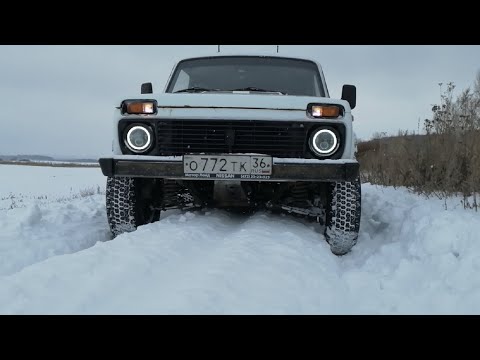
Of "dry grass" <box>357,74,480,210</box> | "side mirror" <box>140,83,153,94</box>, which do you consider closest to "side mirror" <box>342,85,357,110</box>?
"dry grass" <box>357,74,480,210</box>

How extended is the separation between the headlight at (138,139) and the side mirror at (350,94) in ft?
6.99

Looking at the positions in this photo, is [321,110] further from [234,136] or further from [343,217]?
[343,217]

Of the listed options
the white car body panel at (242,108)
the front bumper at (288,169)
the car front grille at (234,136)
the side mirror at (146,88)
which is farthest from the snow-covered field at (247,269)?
the side mirror at (146,88)

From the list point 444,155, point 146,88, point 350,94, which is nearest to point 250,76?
point 350,94

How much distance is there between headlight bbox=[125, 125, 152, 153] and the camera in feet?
10.9

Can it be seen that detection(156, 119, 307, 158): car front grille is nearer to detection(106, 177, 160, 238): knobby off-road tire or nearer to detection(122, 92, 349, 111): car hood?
detection(122, 92, 349, 111): car hood

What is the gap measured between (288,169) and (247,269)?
104cm

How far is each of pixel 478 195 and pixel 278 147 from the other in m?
2.04

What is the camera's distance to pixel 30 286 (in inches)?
76.7

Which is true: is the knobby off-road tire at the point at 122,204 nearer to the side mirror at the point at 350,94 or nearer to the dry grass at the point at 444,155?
the side mirror at the point at 350,94

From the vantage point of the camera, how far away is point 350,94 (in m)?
4.35
